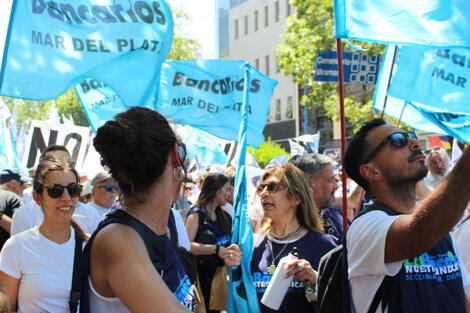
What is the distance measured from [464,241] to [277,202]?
1.35 meters

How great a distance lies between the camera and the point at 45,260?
329 centimetres

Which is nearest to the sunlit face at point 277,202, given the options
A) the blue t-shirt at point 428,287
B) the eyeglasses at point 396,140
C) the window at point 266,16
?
the eyeglasses at point 396,140

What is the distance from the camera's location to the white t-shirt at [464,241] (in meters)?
3.02

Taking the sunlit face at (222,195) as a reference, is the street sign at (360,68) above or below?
above

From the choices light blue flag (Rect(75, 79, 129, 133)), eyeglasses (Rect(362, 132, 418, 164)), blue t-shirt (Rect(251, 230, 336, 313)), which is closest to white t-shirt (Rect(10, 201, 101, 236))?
blue t-shirt (Rect(251, 230, 336, 313))

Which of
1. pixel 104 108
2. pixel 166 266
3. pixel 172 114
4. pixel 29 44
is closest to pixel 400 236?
pixel 166 266

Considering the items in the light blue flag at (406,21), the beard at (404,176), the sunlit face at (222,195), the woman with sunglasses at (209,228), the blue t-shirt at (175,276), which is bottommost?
the woman with sunglasses at (209,228)

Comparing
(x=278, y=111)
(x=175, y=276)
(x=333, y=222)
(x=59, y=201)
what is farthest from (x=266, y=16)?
(x=175, y=276)

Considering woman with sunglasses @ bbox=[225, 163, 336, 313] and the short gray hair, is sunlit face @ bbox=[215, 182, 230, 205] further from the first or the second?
woman with sunglasses @ bbox=[225, 163, 336, 313]

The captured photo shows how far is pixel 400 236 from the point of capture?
2.22 m

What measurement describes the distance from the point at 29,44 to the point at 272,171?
8.03 ft

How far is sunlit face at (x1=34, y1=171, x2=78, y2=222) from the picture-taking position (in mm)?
3592

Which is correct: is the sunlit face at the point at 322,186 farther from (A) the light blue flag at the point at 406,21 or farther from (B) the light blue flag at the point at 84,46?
(B) the light blue flag at the point at 84,46

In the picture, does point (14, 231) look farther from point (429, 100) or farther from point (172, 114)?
point (429, 100)
